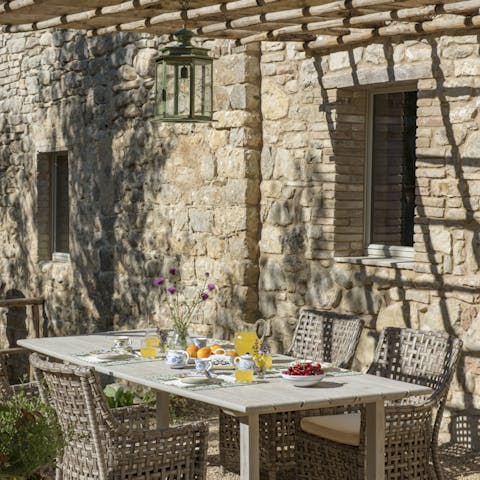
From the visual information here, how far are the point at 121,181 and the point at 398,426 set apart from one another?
4899 millimetres

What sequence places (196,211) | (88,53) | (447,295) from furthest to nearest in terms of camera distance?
(88,53) < (196,211) < (447,295)

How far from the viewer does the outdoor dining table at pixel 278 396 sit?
4465 mm

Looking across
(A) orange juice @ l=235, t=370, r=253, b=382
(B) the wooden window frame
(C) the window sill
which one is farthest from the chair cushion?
(B) the wooden window frame

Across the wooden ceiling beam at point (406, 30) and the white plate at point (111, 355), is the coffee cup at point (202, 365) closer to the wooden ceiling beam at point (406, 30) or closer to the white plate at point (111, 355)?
the white plate at point (111, 355)

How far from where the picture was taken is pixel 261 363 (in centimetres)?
504

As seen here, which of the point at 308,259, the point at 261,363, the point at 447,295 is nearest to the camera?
the point at 261,363

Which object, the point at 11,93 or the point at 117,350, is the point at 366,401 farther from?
the point at 11,93

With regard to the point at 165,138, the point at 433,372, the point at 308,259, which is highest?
the point at 165,138

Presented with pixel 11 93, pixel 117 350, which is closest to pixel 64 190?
pixel 11 93

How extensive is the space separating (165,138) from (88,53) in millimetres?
1633

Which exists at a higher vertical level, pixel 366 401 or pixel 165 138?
pixel 165 138

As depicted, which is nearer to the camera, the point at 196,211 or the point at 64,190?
the point at 196,211

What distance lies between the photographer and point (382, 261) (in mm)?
6867

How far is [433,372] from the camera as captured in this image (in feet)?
17.9
